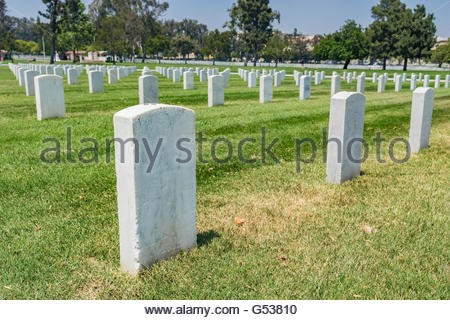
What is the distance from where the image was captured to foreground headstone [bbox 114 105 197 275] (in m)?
3.06

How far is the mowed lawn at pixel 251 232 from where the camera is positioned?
315 centimetres

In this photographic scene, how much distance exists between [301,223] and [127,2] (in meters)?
93.6

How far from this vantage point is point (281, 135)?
9.09 metres

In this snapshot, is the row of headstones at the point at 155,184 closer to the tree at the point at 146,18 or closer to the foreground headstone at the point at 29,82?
the foreground headstone at the point at 29,82

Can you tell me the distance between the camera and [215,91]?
14359 mm

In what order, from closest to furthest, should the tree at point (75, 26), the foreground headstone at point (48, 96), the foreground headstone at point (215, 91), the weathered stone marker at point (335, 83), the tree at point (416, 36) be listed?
the foreground headstone at point (48, 96) < the foreground headstone at point (215, 91) < the weathered stone marker at point (335, 83) < the tree at point (75, 26) < the tree at point (416, 36)

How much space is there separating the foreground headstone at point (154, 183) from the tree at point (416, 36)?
72.3 metres

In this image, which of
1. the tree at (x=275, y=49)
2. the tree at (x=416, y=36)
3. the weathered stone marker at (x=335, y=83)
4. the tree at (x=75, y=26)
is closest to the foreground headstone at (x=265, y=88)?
the weathered stone marker at (x=335, y=83)

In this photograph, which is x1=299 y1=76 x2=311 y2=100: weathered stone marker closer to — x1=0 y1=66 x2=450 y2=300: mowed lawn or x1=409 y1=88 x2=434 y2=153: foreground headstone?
x1=409 y1=88 x2=434 y2=153: foreground headstone

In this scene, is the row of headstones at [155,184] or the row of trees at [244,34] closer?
the row of headstones at [155,184]

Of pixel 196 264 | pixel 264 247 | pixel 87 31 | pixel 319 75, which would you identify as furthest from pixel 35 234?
pixel 87 31

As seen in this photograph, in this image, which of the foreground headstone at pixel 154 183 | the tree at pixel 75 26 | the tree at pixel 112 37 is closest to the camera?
the foreground headstone at pixel 154 183

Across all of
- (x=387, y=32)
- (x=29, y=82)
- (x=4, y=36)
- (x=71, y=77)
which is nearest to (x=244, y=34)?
(x=387, y=32)

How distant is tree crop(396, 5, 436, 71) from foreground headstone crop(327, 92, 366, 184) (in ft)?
227
